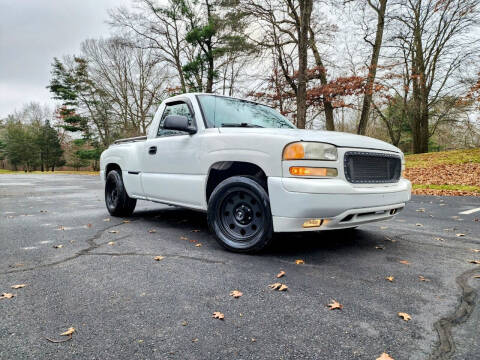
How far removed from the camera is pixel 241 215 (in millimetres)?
3395

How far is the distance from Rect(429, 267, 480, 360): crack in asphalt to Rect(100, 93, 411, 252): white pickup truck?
0.99 metres

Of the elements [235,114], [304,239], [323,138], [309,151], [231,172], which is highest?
[235,114]

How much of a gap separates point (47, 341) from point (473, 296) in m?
2.98

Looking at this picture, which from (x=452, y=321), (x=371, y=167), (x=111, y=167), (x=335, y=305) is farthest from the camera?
(x=111, y=167)

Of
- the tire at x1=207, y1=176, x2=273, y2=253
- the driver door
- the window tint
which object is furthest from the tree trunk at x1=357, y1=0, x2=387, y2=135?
the tire at x1=207, y1=176, x2=273, y2=253

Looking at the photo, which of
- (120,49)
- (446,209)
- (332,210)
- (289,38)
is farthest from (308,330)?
(120,49)

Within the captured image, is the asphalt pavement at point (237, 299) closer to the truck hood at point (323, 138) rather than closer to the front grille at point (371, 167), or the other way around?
the front grille at point (371, 167)

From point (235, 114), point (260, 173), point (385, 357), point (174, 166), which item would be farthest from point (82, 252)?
point (385, 357)

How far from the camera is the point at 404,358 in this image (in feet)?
5.19

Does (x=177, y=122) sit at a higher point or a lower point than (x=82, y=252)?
higher

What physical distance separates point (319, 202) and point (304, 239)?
141cm

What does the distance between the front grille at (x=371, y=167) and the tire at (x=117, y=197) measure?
400 centimetres

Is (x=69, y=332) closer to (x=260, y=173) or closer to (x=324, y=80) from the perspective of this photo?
(x=260, y=173)

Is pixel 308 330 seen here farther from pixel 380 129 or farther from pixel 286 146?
pixel 380 129
